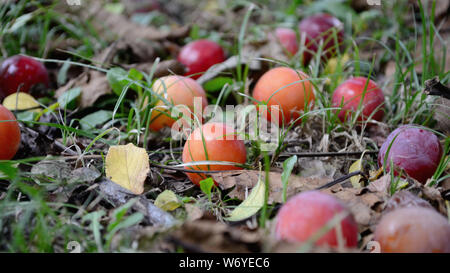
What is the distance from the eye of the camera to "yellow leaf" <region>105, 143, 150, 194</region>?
52.9 inches

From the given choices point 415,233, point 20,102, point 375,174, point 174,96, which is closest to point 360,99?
point 375,174

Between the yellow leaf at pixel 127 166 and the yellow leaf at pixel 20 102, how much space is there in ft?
2.43

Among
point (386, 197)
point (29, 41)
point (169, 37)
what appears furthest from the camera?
point (169, 37)

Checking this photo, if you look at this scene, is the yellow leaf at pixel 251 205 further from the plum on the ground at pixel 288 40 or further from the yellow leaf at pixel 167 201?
the plum on the ground at pixel 288 40

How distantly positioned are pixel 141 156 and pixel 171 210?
0.73ft

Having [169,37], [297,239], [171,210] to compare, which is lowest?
[171,210]

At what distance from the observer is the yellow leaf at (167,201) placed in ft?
4.20

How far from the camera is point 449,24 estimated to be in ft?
9.15

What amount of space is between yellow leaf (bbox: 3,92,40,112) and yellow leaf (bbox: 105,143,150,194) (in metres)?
0.74

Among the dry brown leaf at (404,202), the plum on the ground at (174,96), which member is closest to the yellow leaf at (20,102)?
the plum on the ground at (174,96)

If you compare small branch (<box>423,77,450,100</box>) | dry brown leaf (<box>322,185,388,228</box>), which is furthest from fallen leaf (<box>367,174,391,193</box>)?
small branch (<box>423,77,450,100</box>)

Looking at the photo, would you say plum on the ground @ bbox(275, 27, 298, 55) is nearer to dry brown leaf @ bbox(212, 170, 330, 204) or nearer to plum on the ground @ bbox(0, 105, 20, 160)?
dry brown leaf @ bbox(212, 170, 330, 204)

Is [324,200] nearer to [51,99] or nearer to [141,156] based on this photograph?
[141,156]
